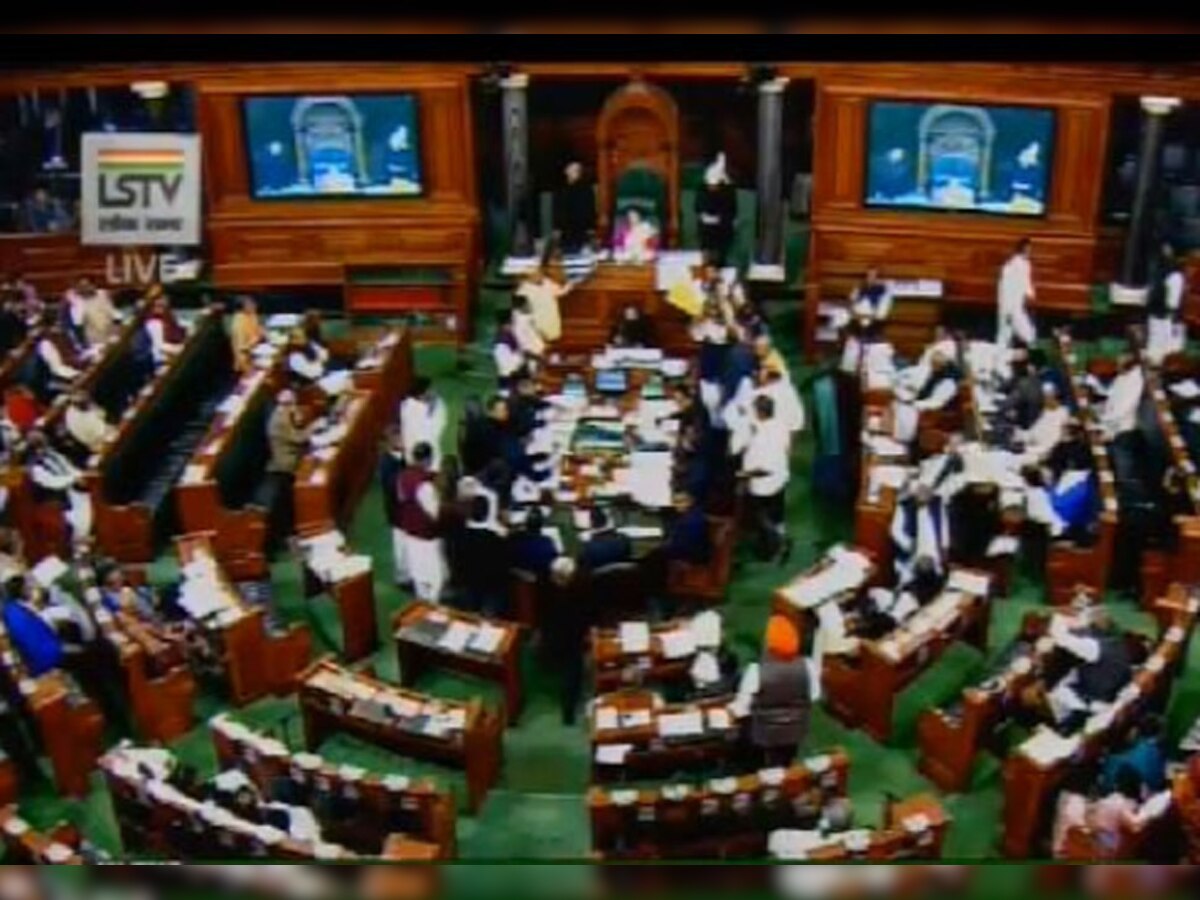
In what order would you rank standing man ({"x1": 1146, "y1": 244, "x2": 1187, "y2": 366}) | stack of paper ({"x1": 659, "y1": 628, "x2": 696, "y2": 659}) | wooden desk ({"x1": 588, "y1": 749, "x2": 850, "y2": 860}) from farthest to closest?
standing man ({"x1": 1146, "y1": 244, "x2": 1187, "y2": 366}) → stack of paper ({"x1": 659, "y1": 628, "x2": 696, "y2": 659}) → wooden desk ({"x1": 588, "y1": 749, "x2": 850, "y2": 860})

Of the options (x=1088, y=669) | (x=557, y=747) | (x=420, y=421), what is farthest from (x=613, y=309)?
(x=1088, y=669)

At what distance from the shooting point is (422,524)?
10414 mm

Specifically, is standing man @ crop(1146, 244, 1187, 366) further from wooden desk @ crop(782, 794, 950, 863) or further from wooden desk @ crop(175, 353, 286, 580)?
wooden desk @ crop(175, 353, 286, 580)

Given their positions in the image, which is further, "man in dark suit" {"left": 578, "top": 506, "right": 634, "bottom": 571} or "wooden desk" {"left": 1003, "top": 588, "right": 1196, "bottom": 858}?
"man in dark suit" {"left": 578, "top": 506, "right": 634, "bottom": 571}

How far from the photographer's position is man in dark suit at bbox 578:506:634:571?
32.2ft

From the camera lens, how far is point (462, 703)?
31.7ft

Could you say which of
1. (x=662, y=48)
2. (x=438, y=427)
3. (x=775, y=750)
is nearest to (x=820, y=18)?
(x=662, y=48)

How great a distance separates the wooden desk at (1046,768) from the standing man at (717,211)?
577cm

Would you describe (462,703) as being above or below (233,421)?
below

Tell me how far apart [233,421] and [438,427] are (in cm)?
135

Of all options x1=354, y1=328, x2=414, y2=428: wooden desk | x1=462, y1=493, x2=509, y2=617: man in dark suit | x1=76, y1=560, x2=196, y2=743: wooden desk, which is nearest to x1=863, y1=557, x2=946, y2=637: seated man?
x1=462, y1=493, x2=509, y2=617: man in dark suit

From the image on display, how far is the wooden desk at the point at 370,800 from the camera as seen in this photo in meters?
8.72

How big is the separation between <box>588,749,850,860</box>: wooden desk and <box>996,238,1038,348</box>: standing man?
4.92 metres

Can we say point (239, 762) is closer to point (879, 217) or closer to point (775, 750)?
point (775, 750)
